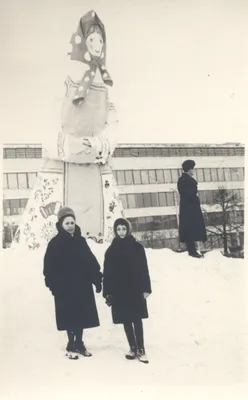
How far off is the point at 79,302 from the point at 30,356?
0.20 meters

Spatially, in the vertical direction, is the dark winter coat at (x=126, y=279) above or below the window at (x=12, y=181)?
below

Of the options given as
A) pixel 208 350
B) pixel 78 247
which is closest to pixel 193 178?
pixel 78 247

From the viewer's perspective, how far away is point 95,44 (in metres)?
1.33

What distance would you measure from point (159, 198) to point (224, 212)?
0.64ft

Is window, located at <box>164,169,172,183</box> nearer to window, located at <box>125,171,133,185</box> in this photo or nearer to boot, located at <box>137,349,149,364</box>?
window, located at <box>125,171,133,185</box>

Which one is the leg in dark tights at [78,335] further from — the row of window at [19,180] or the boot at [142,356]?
the row of window at [19,180]

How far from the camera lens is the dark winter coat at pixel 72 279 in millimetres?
1294

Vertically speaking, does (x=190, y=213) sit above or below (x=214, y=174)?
below

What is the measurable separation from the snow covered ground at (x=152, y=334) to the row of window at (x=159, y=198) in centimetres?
14

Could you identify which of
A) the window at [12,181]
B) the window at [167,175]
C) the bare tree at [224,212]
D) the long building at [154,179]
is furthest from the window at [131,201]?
the window at [12,181]

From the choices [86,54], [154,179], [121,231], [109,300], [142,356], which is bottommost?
[142,356]

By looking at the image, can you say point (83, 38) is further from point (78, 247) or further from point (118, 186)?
point (78, 247)

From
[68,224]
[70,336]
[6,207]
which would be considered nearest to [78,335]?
[70,336]

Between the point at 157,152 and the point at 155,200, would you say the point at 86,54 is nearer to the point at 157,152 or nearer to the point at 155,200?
the point at 157,152
